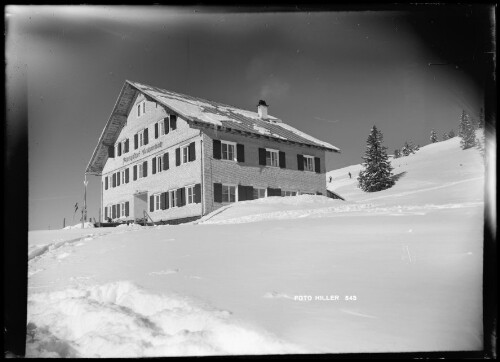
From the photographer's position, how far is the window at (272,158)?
25.8ft

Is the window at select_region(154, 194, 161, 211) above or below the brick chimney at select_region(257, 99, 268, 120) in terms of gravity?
below

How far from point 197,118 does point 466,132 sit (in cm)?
354

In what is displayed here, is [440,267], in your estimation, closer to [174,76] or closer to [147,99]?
[174,76]

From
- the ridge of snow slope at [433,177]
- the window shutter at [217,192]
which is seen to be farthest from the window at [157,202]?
the ridge of snow slope at [433,177]

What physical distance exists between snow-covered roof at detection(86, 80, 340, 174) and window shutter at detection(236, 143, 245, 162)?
546 millimetres

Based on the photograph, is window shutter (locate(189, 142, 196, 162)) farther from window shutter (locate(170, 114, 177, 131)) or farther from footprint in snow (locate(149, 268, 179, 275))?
footprint in snow (locate(149, 268, 179, 275))

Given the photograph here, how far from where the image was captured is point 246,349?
349cm

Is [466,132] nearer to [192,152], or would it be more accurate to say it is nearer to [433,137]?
[433,137]

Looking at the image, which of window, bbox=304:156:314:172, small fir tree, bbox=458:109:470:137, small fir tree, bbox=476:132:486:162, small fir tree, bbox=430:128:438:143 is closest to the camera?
small fir tree, bbox=476:132:486:162

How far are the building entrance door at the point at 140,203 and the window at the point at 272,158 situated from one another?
93.5 inches

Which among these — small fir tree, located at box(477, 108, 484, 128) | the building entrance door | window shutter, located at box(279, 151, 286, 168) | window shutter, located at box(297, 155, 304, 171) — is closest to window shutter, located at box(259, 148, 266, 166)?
window shutter, located at box(279, 151, 286, 168)

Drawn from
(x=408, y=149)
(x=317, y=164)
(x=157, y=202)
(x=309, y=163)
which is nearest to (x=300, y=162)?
(x=309, y=163)

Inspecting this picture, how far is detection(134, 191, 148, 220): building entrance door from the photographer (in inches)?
263

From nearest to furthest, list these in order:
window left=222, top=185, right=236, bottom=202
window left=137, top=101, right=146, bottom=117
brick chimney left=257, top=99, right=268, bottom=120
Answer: brick chimney left=257, top=99, right=268, bottom=120 < window left=137, top=101, right=146, bottom=117 < window left=222, top=185, right=236, bottom=202
